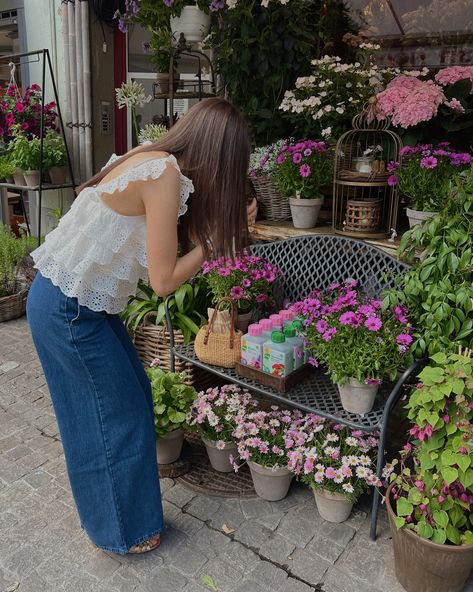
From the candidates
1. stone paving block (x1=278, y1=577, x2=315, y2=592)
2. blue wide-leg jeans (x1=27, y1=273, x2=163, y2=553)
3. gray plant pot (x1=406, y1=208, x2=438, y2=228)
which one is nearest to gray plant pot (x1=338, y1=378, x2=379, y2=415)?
stone paving block (x1=278, y1=577, x2=315, y2=592)

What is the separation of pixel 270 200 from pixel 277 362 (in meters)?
1.37

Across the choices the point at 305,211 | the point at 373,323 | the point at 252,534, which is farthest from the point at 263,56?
the point at 252,534

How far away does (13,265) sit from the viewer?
187 inches

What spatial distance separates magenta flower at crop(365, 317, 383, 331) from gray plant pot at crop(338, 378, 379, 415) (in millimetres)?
208

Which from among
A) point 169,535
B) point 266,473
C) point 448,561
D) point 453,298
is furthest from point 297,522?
point 453,298

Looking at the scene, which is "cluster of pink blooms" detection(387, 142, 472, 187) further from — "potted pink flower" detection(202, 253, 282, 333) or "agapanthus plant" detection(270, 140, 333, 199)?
"potted pink flower" detection(202, 253, 282, 333)

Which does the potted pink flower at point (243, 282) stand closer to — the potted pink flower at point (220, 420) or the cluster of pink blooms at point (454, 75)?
the potted pink flower at point (220, 420)

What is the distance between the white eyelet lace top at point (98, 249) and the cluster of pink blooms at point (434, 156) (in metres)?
1.42

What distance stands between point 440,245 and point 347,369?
1.92 ft

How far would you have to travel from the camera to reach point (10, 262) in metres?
4.70

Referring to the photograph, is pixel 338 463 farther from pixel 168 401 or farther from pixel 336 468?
pixel 168 401

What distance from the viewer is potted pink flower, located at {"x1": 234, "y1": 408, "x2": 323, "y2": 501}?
2.38m

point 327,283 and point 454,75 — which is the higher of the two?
point 454,75

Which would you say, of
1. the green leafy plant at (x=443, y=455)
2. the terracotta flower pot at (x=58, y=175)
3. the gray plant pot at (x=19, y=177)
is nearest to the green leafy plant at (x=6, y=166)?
the gray plant pot at (x=19, y=177)
